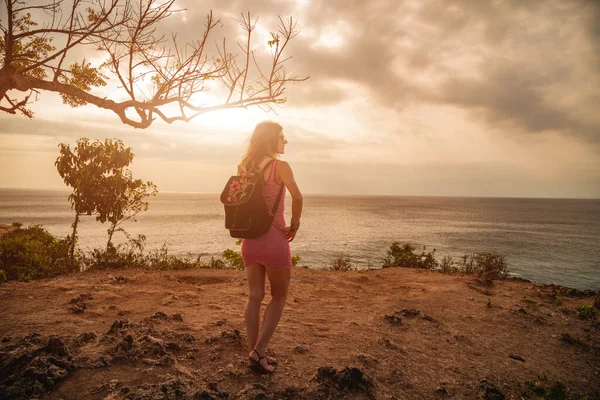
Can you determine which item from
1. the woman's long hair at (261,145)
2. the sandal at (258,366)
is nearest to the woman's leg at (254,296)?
the sandal at (258,366)

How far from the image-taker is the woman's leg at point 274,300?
298 centimetres

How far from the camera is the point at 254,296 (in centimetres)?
309

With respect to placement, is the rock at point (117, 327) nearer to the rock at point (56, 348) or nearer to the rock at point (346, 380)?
the rock at point (56, 348)

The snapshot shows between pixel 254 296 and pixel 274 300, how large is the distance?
0.64ft

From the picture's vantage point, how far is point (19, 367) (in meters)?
2.83

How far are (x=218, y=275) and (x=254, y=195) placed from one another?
672 cm

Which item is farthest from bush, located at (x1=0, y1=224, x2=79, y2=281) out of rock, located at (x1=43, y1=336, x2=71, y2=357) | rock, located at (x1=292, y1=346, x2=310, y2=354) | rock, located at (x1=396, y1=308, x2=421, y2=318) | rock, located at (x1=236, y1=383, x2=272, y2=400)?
rock, located at (x1=396, y1=308, x2=421, y2=318)

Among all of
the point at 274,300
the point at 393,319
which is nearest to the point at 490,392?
the point at 393,319

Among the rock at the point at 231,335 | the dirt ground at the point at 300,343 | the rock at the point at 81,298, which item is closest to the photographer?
the dirt ground at the point at 300,343

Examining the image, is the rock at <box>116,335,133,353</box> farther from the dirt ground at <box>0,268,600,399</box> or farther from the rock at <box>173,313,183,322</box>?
the rock at <box>173,313,183,322</box>

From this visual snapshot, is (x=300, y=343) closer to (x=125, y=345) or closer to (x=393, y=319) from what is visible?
(x=393, y=319)

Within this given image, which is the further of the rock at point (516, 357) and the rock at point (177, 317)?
the rock at point (177, 317)

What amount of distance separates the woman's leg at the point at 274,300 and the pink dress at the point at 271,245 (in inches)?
3.0

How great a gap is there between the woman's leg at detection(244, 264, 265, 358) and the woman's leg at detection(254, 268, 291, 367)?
8cm
